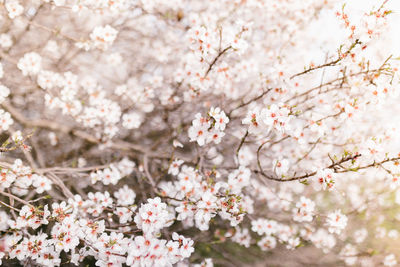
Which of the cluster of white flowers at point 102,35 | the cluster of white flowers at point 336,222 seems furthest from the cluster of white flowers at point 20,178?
the cluster of white flowers at point 336,222

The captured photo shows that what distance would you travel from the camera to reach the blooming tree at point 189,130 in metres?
2.49

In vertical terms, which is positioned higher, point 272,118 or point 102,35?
point 102,35

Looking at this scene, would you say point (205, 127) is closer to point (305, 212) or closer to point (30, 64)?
point (305, 212)

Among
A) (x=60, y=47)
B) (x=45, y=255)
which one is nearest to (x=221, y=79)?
(x=45, y=255)

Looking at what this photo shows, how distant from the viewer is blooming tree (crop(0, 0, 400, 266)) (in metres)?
2.49

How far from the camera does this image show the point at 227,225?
15.8 ft

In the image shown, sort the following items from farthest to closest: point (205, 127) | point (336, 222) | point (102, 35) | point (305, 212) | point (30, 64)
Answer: point (30, 64) < point (102, 35) < point (305, 212) < point (336, 222) < point (205, 127)

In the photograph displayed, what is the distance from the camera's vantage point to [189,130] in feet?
8.55

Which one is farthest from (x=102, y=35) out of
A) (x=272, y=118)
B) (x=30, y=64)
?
(x=272, y=118)

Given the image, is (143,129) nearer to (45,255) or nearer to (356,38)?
(45,255)

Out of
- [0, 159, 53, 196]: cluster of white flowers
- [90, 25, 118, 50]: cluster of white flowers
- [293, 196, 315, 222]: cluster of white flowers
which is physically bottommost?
[0, 159, 53, 196]: cluster of white flowers

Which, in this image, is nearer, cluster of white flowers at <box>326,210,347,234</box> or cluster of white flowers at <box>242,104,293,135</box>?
cluster of white flowers at <box>242,104,293,135</box>

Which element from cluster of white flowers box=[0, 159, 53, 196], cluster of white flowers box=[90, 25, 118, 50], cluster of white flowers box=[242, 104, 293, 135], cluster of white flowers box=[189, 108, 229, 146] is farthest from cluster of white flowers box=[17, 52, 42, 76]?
cluster of white flowers box=[242, 104, 293, 135]

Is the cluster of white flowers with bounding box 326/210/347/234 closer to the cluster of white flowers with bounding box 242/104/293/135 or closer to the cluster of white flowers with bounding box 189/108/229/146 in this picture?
the cluster of white flowers with bounding box 242/104/293/135
